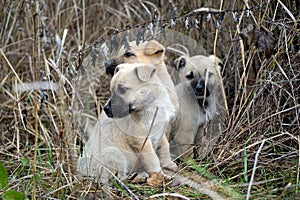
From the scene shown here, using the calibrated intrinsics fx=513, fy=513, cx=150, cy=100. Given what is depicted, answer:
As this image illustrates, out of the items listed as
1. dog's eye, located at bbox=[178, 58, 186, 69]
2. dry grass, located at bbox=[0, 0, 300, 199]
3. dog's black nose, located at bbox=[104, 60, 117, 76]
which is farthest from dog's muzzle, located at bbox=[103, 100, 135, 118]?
dog's eye, located at bbox=[178, 58, 186, 69]

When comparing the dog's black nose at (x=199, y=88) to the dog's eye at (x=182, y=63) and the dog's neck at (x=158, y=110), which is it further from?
the dog's neck at (x=158, y=110)

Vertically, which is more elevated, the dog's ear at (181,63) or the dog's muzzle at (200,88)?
the dog's ear at (181,63)

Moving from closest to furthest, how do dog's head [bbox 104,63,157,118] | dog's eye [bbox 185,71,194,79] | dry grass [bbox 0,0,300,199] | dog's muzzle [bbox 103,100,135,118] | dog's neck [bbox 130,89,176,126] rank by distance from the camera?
dry grass [bbox 0,0,300,199], dog's muzzle [bbox 103,100,135,118], dog's head [bbox 104,63,157,118], dog's neck [bbox 130,89,176,126], dog's eye [bbox 185,71,194,79]

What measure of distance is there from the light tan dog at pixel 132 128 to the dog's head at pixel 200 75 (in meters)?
0.61

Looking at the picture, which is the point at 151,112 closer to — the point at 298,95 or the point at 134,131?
the point at 134,131

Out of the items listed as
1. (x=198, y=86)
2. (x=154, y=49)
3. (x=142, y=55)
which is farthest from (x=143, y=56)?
(x=198, y=86)

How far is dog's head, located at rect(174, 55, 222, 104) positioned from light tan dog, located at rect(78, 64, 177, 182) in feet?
2.01

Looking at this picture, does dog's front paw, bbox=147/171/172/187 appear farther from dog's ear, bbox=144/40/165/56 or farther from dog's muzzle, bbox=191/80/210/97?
dog's ear, bbox=144/40/165/56

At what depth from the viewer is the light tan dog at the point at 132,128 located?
4117 mm

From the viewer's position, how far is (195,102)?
5.02m

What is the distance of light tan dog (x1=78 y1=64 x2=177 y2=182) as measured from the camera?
162 inches

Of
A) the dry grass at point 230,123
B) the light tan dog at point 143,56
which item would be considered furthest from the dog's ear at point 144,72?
the light tan dog at point 143,56

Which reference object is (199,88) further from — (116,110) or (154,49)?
(116,110)

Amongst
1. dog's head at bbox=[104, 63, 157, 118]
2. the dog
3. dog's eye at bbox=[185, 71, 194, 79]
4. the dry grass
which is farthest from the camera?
dog's eye at bbox=[185, 71, 194, 79]
